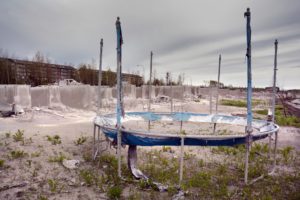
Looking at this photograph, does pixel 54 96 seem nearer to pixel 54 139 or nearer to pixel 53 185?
pixel 54 139

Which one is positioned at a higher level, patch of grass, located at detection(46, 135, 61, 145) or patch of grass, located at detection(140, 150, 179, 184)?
patch of grass, located at detection(46, 135, 61, 145)

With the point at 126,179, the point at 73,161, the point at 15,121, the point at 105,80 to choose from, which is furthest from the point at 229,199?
the point at 105,80

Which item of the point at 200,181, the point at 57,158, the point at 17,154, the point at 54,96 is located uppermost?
the point at 54,96

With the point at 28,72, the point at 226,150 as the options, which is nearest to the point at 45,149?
the point at 226,150

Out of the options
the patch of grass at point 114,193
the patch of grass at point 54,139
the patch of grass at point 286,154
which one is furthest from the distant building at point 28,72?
the patch of grass at point 286,154

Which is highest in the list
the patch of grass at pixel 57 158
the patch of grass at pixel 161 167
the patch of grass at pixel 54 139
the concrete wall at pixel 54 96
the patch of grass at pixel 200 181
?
the concrete wall at pixel 54 96

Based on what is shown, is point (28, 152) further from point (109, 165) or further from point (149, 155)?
point (149, 155)

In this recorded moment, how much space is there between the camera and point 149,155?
292 inches

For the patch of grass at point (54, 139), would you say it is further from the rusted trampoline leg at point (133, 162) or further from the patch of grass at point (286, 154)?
the patch of grass at point (286, 154)

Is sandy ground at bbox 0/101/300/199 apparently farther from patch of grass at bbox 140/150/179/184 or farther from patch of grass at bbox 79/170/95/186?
patch of grass at bbox 140/150/179/184

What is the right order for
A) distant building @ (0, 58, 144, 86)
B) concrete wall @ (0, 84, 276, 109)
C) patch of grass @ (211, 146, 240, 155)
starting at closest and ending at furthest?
patch of grass @ (211, 146, 240, 155)
concrete wall @ (0, 84, 276, 109)
distant building @ (0, 58, 144, 86)

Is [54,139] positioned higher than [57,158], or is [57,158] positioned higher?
[54,139]

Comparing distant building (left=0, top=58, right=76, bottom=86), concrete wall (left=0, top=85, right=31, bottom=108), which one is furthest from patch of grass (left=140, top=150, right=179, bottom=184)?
distant building (left=0, top=58, right=76, bottom=86)

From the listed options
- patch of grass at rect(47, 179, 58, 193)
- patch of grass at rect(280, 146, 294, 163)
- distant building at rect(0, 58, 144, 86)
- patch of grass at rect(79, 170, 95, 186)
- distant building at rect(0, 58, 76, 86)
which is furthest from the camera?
distant building at rect(0, 58, 144, 86)
